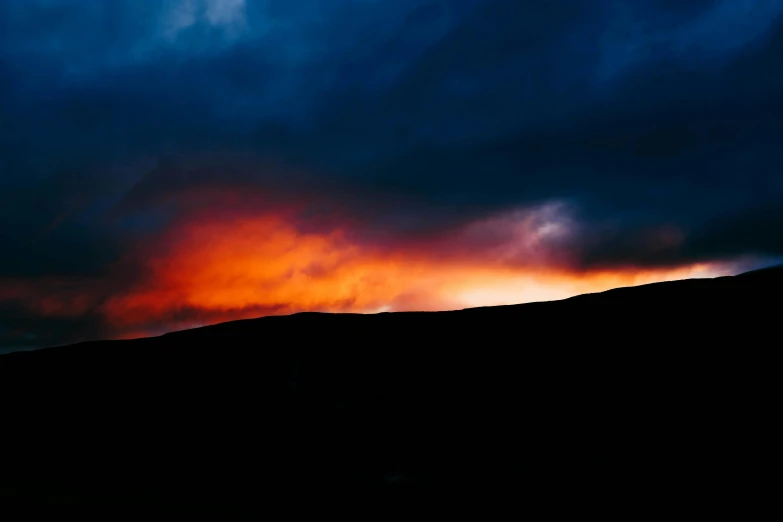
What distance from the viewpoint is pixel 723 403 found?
7.29 meters

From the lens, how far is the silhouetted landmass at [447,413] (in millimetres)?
7027

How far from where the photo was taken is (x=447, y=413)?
9000 millimetres

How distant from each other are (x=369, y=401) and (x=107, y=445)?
6.12 m

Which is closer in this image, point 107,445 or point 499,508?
point 499,508

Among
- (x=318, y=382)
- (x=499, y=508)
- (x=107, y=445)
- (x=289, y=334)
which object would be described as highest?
(x=289, y=334)

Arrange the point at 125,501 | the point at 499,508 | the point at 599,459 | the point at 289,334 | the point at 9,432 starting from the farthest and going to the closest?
1. the point at 9,432
2. the point at 289,334
3. the point at 125,501
4. the point at 599,459
5. the point at 499,508

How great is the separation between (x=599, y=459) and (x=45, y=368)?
12.9 metres

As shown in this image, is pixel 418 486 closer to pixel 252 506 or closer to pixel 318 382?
pixel 252 506

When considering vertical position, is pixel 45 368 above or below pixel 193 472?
above

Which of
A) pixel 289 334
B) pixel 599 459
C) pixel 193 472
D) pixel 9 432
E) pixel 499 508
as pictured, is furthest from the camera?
pixel 9 432

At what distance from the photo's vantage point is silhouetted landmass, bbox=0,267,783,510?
7.03m

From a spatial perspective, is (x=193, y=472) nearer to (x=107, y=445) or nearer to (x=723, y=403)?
(x=107, y=445)

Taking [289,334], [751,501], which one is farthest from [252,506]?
[751,501]

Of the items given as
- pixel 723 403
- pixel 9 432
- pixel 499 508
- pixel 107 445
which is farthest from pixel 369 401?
pixel 9 432
